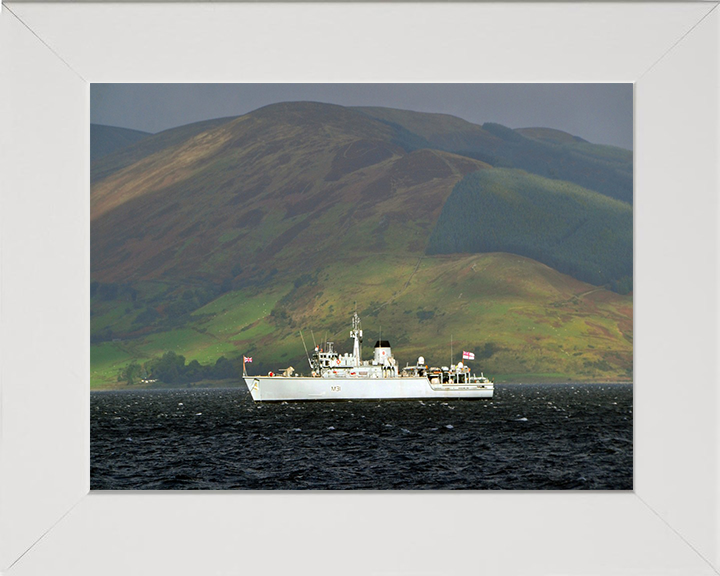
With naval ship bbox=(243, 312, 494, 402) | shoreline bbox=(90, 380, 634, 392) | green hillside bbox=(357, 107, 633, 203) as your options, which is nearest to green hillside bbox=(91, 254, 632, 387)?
shoreline bbox=(90, 380, 634, 392)

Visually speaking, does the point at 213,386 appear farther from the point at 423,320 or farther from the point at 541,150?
the point at 541,150

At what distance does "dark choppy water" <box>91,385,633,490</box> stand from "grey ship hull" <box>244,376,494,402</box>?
790mm

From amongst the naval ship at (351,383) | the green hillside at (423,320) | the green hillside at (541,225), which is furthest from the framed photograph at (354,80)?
the green hillside at (541,225)

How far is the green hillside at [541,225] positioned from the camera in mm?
64375

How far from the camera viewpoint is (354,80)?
14.1 ft

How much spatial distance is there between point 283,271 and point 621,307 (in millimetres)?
24334

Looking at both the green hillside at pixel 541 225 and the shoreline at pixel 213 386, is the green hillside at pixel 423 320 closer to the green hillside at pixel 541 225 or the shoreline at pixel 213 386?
A: the shoreline at pixel 213 386

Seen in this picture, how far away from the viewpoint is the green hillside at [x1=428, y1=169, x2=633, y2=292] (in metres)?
64.4

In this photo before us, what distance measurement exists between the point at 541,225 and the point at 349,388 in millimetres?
35573

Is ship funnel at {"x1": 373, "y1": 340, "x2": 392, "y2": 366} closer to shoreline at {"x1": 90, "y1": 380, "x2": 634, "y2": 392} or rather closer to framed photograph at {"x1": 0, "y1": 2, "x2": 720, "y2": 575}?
shoreline at {"x1": 90, "y1": 380, "x2": 634, "y2": 392}

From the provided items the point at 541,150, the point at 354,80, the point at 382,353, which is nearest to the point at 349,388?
the point at 382,353
